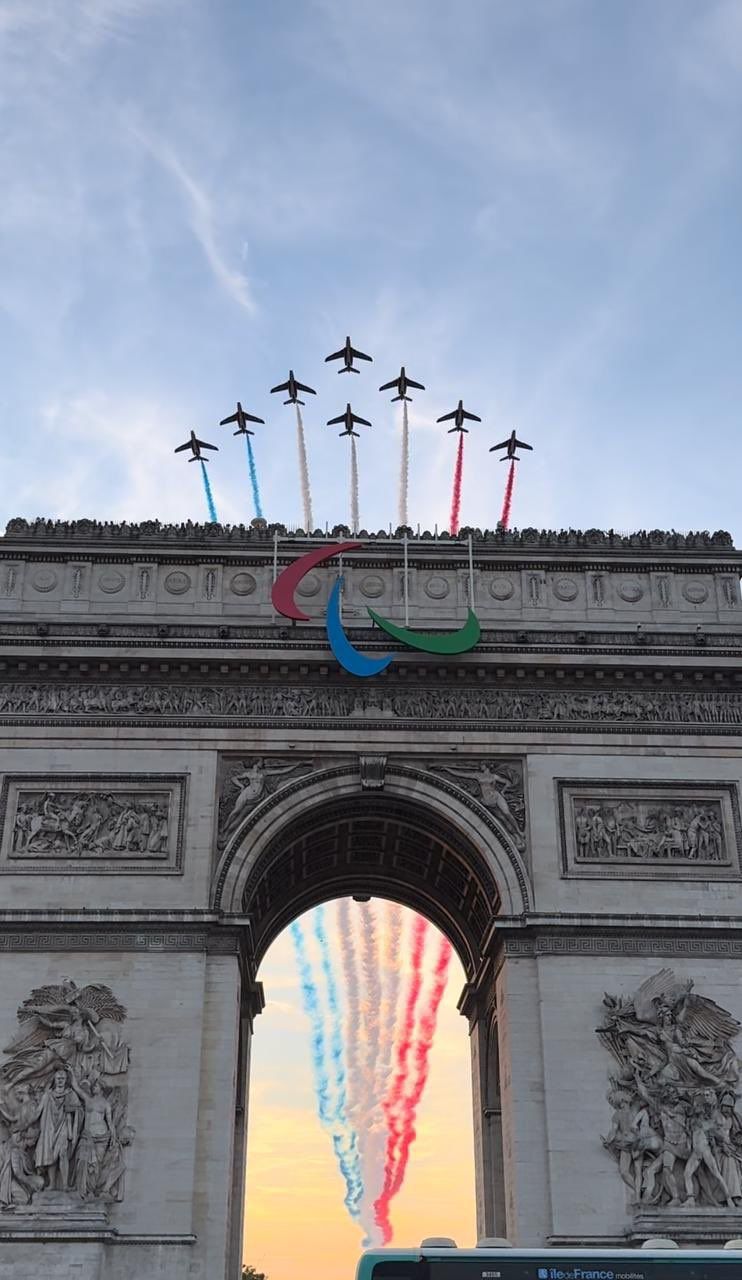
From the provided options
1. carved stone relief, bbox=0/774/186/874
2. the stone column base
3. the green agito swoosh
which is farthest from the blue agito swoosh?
the stone column base

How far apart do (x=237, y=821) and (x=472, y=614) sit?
6.82 meters

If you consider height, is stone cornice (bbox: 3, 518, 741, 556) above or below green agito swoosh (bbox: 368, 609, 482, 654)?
above

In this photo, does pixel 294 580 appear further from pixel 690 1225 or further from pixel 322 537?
pixel 690 1225

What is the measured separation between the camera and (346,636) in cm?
3253

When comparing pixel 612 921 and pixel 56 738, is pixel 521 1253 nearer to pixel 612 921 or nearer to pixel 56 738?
pixel 612 921

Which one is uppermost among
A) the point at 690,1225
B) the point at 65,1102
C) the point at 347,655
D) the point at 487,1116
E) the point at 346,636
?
the point at 346,636

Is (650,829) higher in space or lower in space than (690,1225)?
higher

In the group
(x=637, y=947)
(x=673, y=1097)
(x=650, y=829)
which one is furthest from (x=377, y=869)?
(x=673, y=1097)


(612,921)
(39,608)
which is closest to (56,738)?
(39,608)

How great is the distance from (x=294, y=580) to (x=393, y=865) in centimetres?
801

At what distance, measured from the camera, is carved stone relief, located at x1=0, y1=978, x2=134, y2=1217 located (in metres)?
27.5

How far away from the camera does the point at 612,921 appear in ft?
98.6

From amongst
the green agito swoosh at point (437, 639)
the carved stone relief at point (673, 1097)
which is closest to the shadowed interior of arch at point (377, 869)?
the green agito swoosh at point (437, 639)

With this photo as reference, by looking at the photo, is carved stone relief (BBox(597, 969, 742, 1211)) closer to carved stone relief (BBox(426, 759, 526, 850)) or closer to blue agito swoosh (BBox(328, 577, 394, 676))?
carved stone relief (BBox(426, 759, 526, 850))
